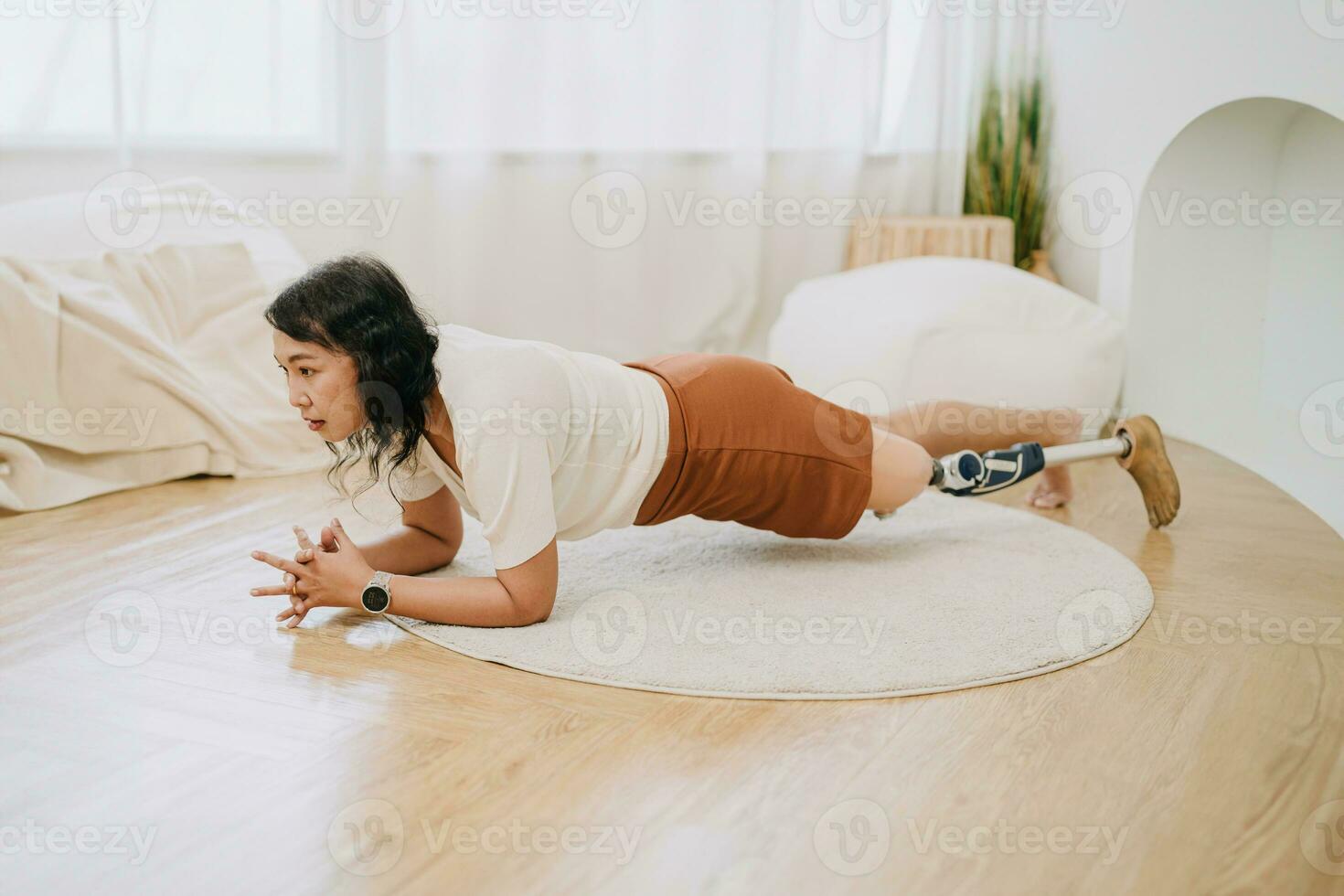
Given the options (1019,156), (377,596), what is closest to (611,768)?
(377,596)

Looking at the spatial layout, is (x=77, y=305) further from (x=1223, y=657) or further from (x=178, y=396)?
(x=1223, y=657)

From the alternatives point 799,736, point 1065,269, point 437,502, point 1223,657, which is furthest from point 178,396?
point 1065,269

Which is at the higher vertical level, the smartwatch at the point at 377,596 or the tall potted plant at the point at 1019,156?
the tall potted plant at the point at 1019,156

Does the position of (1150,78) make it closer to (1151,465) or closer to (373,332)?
(1151,465)

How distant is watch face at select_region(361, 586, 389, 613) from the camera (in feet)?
5.56

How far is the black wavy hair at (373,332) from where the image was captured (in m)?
1.59

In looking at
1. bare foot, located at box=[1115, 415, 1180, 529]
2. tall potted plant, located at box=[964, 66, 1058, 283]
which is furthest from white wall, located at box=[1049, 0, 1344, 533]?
bare foot, located at box=[1115, 415, 1180, 529]

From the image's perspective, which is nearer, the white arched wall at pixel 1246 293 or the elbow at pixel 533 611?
the elbow at pixel 533 611

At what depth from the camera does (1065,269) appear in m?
3.81

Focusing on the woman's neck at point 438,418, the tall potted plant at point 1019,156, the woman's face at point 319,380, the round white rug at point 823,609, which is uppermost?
the tall potted plant at point 1019,156

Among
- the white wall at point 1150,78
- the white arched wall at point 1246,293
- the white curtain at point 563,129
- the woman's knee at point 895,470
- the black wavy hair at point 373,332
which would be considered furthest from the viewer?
the white curtain at point 563,129

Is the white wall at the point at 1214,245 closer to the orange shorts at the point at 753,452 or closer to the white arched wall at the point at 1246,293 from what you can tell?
the white arched wall at the point at 1246,293

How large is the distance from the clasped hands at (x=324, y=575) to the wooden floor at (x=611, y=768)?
0.06m

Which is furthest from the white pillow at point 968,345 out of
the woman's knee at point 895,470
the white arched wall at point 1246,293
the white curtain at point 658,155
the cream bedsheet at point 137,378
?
Result: the cream bedsheet at point 137,378
